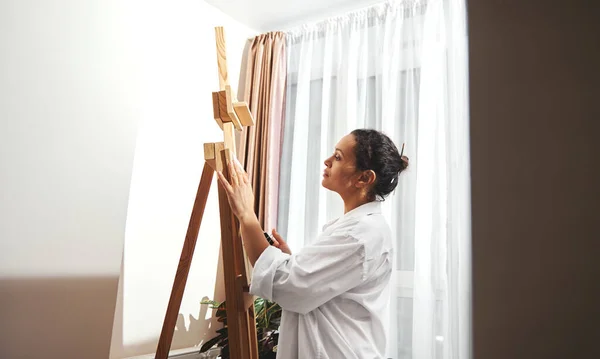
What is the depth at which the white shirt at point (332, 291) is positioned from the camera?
1.40 m

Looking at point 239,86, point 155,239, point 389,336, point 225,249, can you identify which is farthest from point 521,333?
point 239,86

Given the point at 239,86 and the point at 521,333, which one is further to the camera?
the point at 239,86

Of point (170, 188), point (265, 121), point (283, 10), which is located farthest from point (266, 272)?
point (283, 10)

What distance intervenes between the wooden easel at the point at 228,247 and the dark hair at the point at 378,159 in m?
0.41

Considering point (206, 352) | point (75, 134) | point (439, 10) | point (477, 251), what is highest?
point (439, 10)

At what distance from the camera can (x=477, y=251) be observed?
0.50 metres

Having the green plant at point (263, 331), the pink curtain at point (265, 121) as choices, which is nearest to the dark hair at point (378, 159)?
the green plant at point (263, 331)

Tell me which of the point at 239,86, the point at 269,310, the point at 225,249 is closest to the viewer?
the point at 225,249

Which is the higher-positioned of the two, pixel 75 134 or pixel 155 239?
pixel 75 134

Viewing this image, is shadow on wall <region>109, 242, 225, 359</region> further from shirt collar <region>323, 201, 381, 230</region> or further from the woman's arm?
shirt collar <region>323, 201, 381, 230</region>

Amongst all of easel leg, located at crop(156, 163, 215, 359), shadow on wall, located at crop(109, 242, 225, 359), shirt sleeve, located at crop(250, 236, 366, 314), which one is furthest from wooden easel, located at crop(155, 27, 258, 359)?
shadow on wall, located at crop(109, 242, 225, 359)

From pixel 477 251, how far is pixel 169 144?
2.38 m

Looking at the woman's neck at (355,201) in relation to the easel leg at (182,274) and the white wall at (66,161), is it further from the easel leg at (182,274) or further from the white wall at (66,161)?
the white wall at (66,161)

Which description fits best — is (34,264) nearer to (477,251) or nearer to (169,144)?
(477,251)
